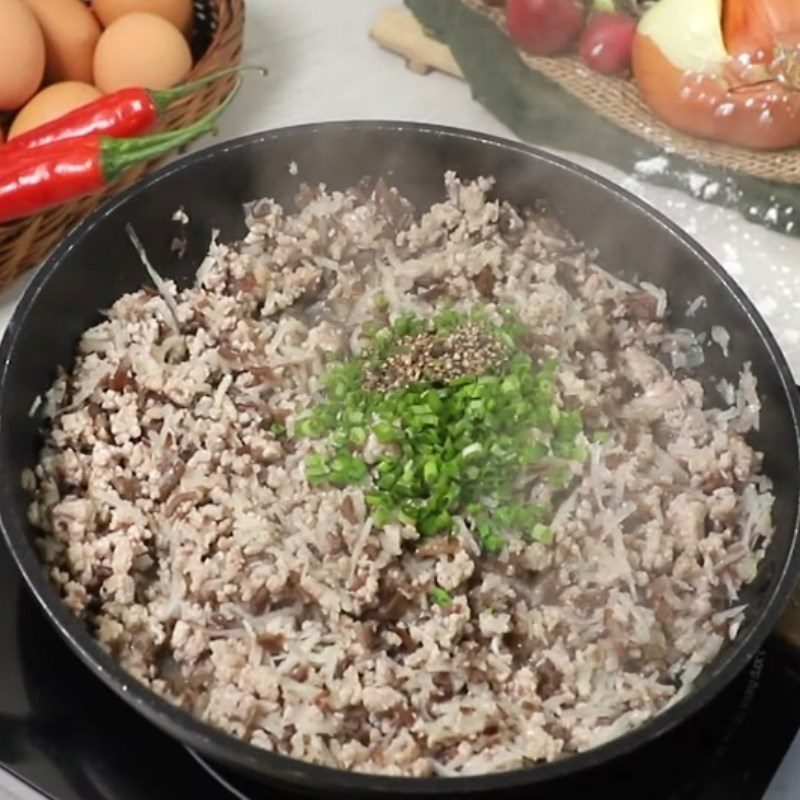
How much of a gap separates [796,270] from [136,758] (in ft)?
3.70

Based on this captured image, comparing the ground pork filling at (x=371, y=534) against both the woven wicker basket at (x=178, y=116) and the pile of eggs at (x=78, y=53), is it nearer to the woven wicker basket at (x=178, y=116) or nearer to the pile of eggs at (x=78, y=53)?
the woven wicker basket at (x=178, y=116)

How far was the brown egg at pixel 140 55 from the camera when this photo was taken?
1482 millimetres

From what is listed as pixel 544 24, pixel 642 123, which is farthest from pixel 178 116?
pixel 642 123

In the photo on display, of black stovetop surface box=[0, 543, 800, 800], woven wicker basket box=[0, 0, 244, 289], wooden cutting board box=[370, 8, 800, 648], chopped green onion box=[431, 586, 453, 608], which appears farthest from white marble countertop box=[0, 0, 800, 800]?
chopped green onion box=[431, 586, 453, 608]

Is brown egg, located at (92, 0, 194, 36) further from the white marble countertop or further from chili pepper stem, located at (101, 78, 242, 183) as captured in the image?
chili pepper stem, located at (101, 78, 242, 183)

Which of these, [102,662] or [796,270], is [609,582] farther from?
[796,270]

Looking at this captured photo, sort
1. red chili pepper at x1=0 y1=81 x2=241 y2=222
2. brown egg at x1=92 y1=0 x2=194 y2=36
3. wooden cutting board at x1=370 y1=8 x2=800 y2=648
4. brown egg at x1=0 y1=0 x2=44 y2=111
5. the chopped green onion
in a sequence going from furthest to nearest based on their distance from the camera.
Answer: wooden cutting board at x1=370 y1=8 x2=800 y2=648 → brown egg at x1=92 y1=0 x2=194 y2=36 → brown egg at x1=0 y1=0 x2=44 y2=111 → red chili pepper at x1=0 y1=81 x2=241 y2=222 → the chopped green onion

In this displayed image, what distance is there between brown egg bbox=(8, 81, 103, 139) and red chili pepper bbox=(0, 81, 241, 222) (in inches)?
5.1

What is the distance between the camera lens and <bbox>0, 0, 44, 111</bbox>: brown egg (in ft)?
4.66

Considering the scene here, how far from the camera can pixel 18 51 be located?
4.68 feet

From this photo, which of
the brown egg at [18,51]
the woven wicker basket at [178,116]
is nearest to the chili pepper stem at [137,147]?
the woven wicker basket at [178,116]

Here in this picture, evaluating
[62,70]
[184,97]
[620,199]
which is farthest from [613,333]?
[62,70]

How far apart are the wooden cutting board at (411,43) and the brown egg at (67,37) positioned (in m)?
0.49

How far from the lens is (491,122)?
1.74m
